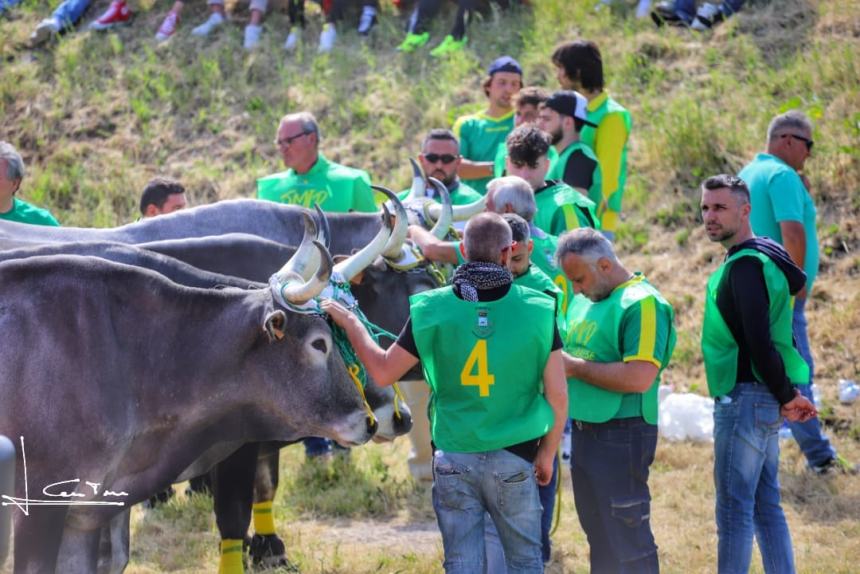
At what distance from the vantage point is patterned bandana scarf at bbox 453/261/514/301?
5.09 meters

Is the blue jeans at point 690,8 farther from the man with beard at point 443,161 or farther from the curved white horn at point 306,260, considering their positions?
the curved white horn at point 306,260

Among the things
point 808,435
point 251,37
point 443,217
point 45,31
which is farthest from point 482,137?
point 45,31

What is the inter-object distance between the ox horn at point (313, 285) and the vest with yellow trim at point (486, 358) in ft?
2.71

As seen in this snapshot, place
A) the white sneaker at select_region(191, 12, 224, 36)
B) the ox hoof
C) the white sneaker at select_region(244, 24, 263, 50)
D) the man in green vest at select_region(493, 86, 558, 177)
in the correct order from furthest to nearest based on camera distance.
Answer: the white sneaker at select_region(191, 12, 224, 36) → the white sneaker at select_region(244, 24, 263, 50) → the man in green vest at select_region(493, 86, 558, 177) → the ox hoof

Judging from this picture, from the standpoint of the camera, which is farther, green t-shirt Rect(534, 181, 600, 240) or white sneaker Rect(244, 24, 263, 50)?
white sneaker Rect(244, 24, 263, 50)

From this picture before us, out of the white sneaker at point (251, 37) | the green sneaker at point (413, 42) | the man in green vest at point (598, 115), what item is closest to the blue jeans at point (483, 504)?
the man in green vest at point (598, 115)

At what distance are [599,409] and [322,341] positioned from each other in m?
1.32

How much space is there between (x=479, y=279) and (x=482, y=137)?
4.58 m

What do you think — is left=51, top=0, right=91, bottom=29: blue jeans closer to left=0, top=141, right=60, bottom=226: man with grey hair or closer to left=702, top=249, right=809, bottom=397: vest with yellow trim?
left=0, top=141, right=60, bottom=226: man with grey hair

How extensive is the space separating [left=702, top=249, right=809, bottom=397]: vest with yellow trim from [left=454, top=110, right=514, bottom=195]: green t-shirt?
3.56m

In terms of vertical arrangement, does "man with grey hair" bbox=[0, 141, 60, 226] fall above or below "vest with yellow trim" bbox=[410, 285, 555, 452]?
above

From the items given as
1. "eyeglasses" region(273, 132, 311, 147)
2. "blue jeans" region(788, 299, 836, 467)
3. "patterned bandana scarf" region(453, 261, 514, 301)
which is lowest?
"blue jeans" region(788, 299, 836, 467)

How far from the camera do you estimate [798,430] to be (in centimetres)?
844

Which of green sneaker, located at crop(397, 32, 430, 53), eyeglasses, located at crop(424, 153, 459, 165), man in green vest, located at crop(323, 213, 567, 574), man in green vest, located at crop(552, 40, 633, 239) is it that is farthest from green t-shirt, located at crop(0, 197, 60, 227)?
green sneaker, located at crop(397, 32, 430, 53)
